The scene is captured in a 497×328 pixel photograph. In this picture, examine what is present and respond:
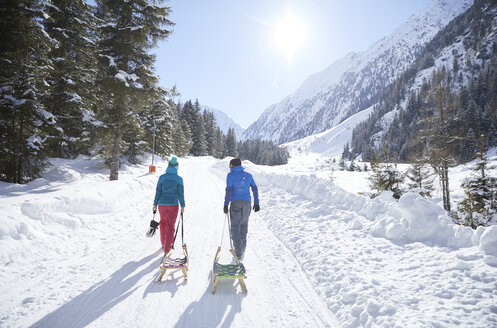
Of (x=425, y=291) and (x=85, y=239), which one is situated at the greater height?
(x=425, y=291)

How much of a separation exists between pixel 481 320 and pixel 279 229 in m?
5.28

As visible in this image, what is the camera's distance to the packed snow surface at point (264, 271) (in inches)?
132

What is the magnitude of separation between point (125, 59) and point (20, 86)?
4966 mm

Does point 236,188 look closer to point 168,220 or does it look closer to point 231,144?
point 168,220

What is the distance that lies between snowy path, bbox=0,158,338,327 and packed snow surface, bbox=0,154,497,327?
22 mm

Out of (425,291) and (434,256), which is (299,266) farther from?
(434,256)

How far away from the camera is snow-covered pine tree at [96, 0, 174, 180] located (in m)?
12.0

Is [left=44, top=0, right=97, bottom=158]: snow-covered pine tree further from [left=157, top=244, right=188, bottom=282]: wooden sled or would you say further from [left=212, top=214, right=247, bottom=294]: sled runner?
[left=212, top=214, right=247, bottom=294]: sled runner

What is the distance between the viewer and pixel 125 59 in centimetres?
1262

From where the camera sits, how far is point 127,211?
8.97m

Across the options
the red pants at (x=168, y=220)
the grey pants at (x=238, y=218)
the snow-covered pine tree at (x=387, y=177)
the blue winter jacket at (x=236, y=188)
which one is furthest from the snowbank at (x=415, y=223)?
the snow-covered pine tree at (x=387, y=177)

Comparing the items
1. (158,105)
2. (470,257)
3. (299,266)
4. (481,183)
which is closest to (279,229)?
(299,266)

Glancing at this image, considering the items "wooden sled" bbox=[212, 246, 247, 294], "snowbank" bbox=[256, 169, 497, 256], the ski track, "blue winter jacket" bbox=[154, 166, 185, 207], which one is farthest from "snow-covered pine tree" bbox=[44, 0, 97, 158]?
"snowbank" bbox=[256, 169, 497, 256]

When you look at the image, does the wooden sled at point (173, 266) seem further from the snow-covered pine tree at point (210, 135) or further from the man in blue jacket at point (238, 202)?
the snow-covered pine tree at point (210, 135)
